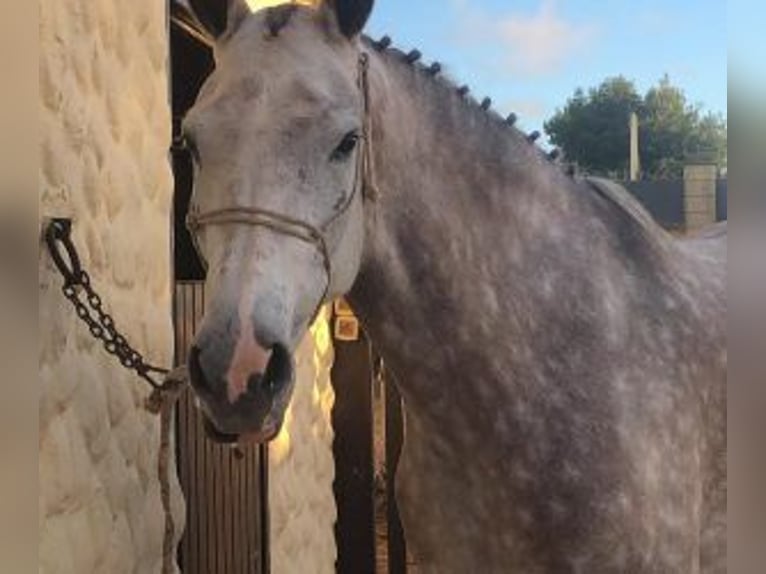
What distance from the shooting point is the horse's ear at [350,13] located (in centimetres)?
190

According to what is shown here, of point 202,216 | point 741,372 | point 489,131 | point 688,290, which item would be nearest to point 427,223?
point 489,131

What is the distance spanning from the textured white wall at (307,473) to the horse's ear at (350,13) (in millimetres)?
2190

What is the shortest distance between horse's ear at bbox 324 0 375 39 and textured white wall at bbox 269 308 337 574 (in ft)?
7.18

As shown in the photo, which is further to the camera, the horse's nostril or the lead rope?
the lead rope

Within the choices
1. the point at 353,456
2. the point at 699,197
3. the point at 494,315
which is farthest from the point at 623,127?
the point at 494,315

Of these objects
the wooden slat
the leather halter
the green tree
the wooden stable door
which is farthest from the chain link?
the green tree

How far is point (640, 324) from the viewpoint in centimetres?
224

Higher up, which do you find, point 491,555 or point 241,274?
point 241,274

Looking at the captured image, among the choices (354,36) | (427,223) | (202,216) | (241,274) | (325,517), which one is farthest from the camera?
(325,517)

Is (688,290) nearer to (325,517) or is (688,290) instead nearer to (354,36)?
(354,36)

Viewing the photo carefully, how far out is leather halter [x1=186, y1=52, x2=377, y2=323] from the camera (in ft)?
5.43

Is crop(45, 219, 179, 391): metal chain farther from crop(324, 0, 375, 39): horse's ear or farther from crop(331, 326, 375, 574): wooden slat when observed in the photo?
crop(331, 326, 375, 574): wooden slat

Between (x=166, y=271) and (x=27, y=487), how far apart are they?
1.65 metres

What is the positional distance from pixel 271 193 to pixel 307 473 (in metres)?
2.91
